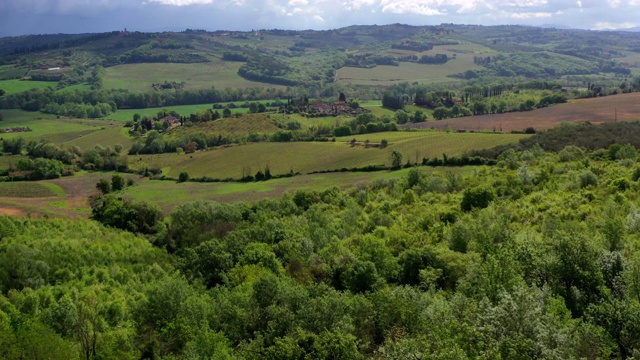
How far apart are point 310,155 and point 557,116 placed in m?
71.9

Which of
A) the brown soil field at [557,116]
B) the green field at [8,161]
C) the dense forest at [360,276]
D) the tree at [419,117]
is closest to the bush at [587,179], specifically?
the dense forest at [360,276]

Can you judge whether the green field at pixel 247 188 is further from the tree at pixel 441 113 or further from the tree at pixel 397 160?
the tree at pixel 441 113

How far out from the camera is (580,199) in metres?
57.1

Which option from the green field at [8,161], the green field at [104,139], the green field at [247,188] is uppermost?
the green field at [104,139]

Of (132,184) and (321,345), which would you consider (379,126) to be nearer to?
(132,184)

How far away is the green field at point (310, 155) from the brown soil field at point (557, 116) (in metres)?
14.8

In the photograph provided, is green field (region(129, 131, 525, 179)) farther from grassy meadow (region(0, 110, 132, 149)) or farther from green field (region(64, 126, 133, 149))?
grassy meadow (region(0, 110, 132, 149))

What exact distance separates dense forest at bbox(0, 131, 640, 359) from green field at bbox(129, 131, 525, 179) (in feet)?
104

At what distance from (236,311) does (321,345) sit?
10327mm

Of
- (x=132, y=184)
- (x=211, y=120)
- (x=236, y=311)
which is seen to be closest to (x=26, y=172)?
(x=132, y=184)

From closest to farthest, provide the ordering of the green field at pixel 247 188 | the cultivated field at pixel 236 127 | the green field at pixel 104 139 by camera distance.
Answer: the green field at pixel 247 188 < the green field at pixel 104 139 < the cultivated field at pixel 236 127

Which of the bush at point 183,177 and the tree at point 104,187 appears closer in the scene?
the tree at point 104,187

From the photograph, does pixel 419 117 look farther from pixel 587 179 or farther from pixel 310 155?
pixel 587 179

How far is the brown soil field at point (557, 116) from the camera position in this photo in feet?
434
